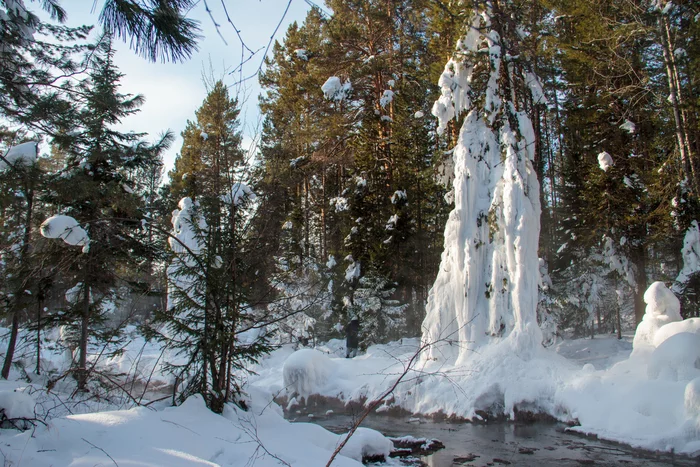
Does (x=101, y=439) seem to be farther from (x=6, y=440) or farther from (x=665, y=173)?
(x=665, y=173)

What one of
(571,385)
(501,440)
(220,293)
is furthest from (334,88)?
(501,440)

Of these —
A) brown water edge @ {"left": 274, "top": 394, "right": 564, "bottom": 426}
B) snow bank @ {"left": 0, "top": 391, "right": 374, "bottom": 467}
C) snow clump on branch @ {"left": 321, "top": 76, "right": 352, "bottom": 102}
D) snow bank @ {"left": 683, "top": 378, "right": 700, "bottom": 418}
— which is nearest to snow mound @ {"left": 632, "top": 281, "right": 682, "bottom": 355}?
snow bank @ {"left": 683, "top": 378, "right": 700, "bottom": 418}

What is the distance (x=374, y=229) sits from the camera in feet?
60.7

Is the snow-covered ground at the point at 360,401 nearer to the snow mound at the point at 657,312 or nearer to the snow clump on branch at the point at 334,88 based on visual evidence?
the snow mound at the point at 657,312

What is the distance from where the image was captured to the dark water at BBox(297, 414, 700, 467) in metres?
6.90

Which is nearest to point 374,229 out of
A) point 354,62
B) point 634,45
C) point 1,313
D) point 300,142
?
point 300,142

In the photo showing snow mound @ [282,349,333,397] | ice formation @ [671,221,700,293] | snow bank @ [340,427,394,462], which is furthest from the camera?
snow mound @ [282,349,333,397]

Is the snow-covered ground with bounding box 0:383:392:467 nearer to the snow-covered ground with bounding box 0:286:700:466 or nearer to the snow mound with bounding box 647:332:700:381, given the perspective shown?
the snow-covered ground with bounding box 0:286:700:466

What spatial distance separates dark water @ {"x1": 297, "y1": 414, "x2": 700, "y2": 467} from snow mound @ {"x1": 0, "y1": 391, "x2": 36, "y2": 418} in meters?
5.32

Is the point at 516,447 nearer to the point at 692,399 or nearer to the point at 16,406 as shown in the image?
the point at 692,399

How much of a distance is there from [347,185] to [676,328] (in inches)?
495

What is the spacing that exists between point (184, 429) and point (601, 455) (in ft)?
21.2

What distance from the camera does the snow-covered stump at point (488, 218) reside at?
452 inches

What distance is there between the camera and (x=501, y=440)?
8.29 meters
